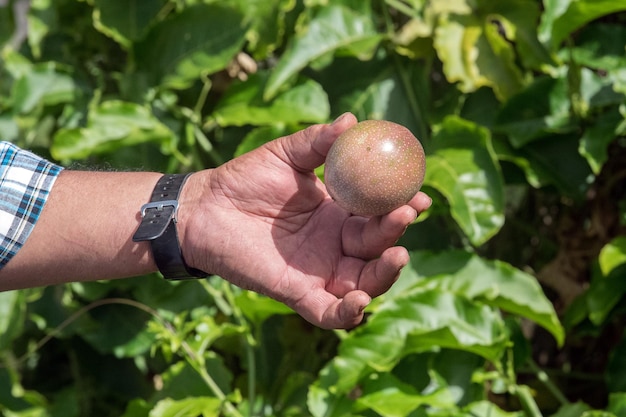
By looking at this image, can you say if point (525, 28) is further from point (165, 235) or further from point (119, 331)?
point (119, 331)

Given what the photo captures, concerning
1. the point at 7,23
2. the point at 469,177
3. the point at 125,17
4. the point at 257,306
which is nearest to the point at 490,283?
the point at 469,177

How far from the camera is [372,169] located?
1.50 meters

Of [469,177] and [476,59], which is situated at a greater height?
[476,59]

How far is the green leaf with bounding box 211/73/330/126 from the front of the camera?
2.21 m

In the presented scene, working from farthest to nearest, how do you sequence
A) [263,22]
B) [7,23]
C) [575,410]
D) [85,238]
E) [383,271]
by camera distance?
[7,23] < [263,22] < [575,410] < [85,238] < [383,271]

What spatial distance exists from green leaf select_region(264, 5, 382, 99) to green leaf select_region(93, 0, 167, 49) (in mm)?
432

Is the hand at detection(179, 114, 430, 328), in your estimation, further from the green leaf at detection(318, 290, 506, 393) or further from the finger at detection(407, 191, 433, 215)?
the green leaf at detection(318, 290, 506, 393)

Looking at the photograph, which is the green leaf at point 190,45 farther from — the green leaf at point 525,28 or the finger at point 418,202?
the finger at point 418,202

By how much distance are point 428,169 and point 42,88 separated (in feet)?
3.37

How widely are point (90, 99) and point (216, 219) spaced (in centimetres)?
100

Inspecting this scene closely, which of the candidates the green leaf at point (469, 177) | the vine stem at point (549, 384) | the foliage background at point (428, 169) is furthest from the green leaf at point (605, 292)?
the green leaf at point (469, 177)

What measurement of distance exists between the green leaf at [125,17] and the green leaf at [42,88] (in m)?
0.16

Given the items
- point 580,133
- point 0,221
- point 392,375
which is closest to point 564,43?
point 580,133

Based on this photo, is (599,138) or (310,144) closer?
(310,144)
